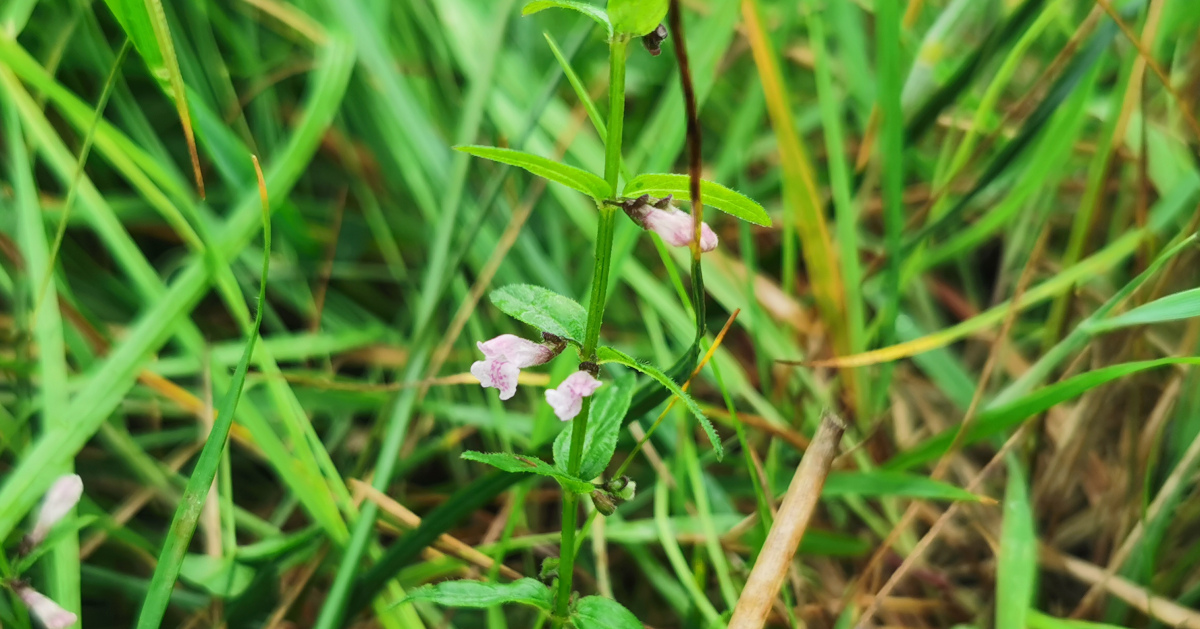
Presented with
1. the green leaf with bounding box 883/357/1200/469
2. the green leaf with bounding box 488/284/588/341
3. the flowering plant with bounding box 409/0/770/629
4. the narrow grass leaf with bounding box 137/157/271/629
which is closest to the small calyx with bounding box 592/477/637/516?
the flowering plant with bounding box 409/0/770/629

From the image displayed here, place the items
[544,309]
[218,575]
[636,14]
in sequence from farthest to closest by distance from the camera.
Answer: [218,575] < [544,309] < [636,14]

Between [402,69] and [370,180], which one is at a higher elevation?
[402,69]

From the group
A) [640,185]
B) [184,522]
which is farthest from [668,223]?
[184,522]

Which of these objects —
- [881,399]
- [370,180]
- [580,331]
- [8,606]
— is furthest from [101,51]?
[881,399]

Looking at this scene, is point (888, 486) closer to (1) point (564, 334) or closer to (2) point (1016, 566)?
(2) point (1016, 566)

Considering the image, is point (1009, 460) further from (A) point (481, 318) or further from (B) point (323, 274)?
(B) point (323, 274)
